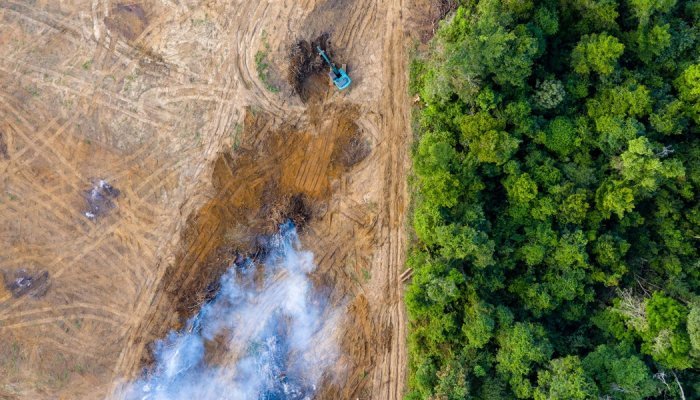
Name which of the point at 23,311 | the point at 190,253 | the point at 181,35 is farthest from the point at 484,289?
the point at 23,311

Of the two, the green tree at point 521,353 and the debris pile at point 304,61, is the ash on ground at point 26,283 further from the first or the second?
the green tree at point 521,353

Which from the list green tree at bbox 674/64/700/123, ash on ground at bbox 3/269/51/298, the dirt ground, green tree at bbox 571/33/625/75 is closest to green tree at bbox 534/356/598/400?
the dirt ground

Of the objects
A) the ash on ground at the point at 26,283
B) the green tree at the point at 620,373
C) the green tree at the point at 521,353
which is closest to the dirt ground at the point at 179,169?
the ash on ground at the point at 26,283

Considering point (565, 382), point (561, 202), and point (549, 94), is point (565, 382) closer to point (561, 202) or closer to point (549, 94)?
point (561, 202)

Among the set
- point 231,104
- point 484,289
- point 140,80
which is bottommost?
point 484,289

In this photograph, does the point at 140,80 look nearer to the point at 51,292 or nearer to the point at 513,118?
the point at 51,292

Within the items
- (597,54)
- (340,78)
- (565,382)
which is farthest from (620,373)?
(340,78)

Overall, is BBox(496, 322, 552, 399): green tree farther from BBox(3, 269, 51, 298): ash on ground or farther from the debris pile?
BBox(3, 269, 51, 298): ash on ground
